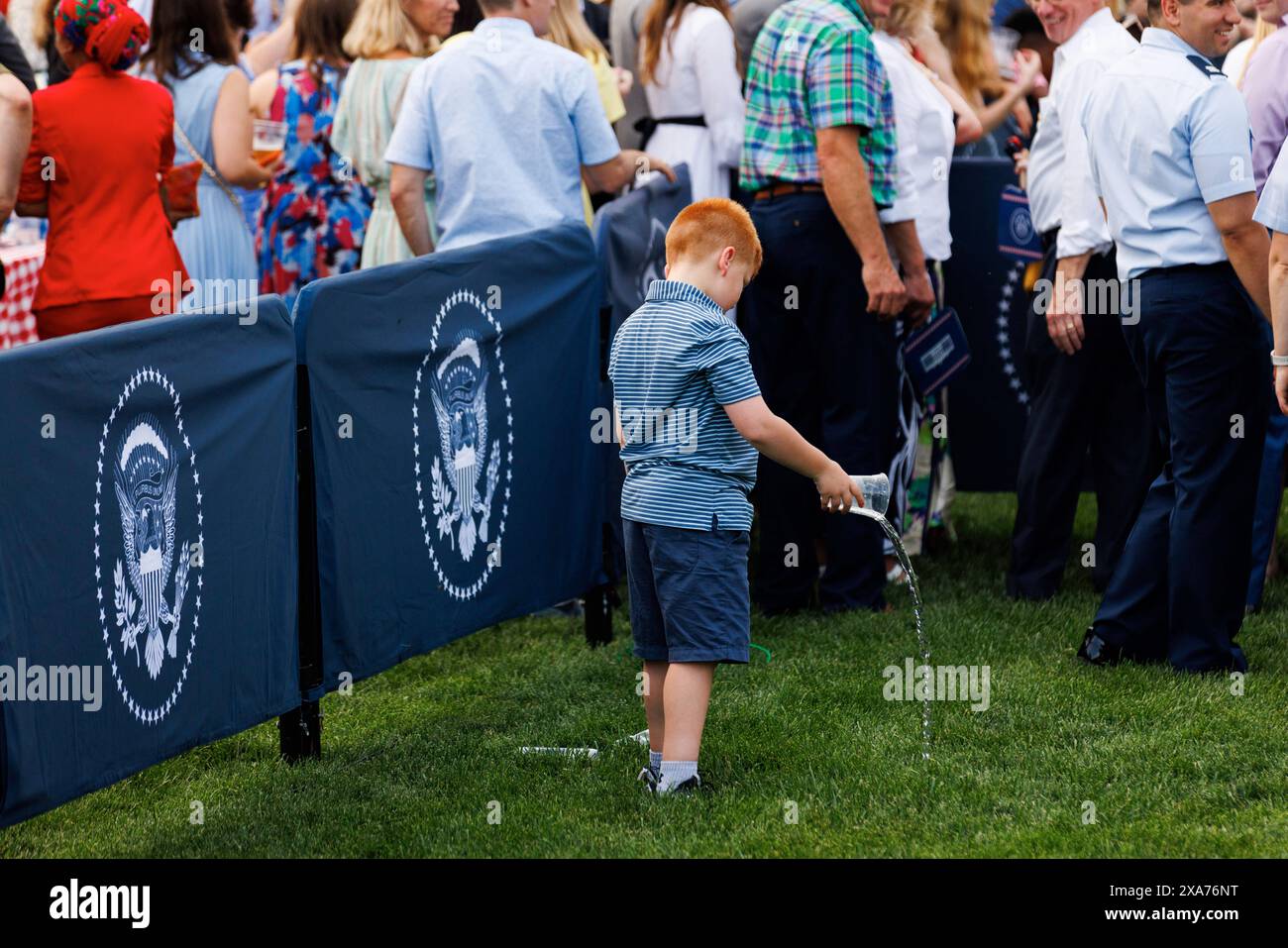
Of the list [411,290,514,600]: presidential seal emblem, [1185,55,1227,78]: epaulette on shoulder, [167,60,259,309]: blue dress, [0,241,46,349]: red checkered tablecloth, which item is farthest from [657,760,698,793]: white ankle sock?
[0,241,46,349]: red checkered tablecloth

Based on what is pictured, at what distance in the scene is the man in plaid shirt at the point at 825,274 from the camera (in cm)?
670

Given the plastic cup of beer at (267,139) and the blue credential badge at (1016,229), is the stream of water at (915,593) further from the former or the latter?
the plastic cup of beer at (267,139)

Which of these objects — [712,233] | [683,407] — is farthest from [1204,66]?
[683,407]

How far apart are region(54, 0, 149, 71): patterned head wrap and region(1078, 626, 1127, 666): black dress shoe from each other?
3.92m

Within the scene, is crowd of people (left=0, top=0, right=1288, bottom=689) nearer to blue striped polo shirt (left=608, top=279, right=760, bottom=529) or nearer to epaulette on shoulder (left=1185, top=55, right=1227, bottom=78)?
epaulette on shoulder (left=1185, top=55, right=1227, bottom=78)

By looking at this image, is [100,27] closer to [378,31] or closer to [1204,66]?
[378,31]

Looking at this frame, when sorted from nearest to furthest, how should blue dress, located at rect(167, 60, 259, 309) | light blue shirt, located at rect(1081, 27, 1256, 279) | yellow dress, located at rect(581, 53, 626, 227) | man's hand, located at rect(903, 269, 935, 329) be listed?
light blue shirt, located at rect(1081, 27, 1256, 279)
man's hand, located at rect(903, 269, 935, 329)
blue dress, located at rect(167, 60, 259, 309)
yellow dress, located at rect(581, 53, 626, 227)

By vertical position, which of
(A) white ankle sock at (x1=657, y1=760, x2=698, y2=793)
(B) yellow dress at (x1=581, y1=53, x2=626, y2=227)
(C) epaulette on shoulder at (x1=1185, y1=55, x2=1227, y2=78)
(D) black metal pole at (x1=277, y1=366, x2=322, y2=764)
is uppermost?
(C) epaulette on shoulder at (x1=1185, y1=55, x2=1227, y2=78)

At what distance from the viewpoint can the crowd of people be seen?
5816mm

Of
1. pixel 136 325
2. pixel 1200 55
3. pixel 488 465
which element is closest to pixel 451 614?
pixel 488 465

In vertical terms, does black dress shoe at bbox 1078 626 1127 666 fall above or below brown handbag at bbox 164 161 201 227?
below

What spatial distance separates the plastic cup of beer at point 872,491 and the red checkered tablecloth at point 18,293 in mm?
4994
